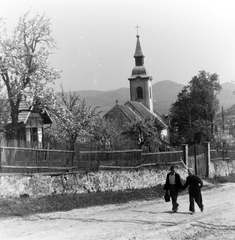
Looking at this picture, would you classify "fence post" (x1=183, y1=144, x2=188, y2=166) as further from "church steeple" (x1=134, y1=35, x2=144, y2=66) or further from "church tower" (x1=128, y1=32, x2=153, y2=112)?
"church steeple" (x1=134, y1=35, x2=144, y2=66)

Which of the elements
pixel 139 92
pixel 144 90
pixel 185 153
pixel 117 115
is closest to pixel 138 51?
pixel 144 90

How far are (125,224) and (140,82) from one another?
6481cm

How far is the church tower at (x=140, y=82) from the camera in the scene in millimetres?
73519

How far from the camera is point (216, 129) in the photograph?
178ft

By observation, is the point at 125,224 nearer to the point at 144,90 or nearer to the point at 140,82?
the point at 144,90

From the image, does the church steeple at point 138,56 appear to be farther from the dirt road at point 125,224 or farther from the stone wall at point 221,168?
the dirt road at point 125,224

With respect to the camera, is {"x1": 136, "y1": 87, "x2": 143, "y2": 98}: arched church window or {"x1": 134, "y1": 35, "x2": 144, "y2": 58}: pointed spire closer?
{"x1": 136, "y1": 87, "x2": 143, "y2": 98}: arched church window

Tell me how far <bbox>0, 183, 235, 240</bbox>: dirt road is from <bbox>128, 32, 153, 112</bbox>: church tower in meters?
59.9

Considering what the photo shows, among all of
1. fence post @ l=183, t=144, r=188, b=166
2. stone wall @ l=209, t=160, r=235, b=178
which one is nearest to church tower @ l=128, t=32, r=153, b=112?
stone wall @ l=209, t=160, r=235, b=178

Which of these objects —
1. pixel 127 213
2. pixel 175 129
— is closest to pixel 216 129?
pixel 175 129

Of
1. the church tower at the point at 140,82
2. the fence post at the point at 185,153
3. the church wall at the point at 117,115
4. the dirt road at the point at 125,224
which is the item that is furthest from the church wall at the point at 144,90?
the dirt road at the point at 125,224

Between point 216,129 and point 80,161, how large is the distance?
41.8 m

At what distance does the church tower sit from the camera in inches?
2894

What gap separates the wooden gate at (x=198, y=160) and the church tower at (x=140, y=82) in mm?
48090
